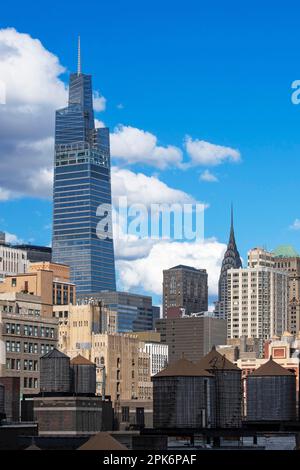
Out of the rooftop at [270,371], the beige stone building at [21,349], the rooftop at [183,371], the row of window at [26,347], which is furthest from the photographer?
the row of window at [26,347]

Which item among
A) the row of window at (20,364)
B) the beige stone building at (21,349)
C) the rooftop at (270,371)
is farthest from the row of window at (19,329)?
the rooftop at (270,371)

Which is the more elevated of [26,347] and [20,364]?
[26,347]

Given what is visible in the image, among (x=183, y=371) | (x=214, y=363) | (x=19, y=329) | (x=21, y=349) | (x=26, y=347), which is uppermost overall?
(x=19, y=329)

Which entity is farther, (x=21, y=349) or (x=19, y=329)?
(x=19, y=329)

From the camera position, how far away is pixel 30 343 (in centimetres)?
19662

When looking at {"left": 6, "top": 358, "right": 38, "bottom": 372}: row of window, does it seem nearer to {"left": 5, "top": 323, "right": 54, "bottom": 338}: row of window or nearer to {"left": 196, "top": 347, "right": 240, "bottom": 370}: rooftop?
{"left": 5, "top": 323, "right": 54, "bottom": 338}: row of window

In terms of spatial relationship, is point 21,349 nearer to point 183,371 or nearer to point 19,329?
point 19,329

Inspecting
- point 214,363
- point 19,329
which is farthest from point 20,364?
point 214,363

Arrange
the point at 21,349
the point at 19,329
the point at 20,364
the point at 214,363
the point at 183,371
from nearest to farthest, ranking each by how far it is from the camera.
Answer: the point at 183,371 < the point at 214,363 < the point at 20,364 < the point at 21,349 < the point at 19,329

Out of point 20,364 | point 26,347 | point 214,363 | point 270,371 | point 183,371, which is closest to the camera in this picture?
point 183,371

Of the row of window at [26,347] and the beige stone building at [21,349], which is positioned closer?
the beige stone building at [21,349]

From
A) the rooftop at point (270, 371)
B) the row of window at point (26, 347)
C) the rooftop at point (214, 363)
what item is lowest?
the rooftop at point (270, 371)

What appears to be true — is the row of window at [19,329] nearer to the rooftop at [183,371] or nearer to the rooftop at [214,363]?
the rooftop at [214,363]
